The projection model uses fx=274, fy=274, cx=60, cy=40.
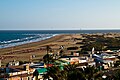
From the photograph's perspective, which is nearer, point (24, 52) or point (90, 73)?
point (90, 73)

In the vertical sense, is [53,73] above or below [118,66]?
above

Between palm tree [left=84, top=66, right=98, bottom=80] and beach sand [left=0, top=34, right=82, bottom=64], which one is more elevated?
palm tree [left=84, top=66, right=98, bottom=80]

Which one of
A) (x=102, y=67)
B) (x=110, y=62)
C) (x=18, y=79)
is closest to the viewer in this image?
(x=18, y=79)

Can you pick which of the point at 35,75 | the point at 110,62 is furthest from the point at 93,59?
the point at 35,75

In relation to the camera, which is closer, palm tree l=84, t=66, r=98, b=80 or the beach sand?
palm tree l=84, t=66, r=98, b=80

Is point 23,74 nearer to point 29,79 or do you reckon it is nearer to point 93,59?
point 29,79

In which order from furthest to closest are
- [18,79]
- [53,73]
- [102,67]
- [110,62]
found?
[110,62], [102,67], [18,79], [53,73]

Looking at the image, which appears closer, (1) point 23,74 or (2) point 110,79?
(2) point 110,79

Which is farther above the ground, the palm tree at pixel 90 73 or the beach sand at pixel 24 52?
the palm tree at pixel 90 73

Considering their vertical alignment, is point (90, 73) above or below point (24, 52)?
above

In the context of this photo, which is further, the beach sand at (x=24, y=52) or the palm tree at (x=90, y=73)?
the beach sand at (x=24, y=52)
